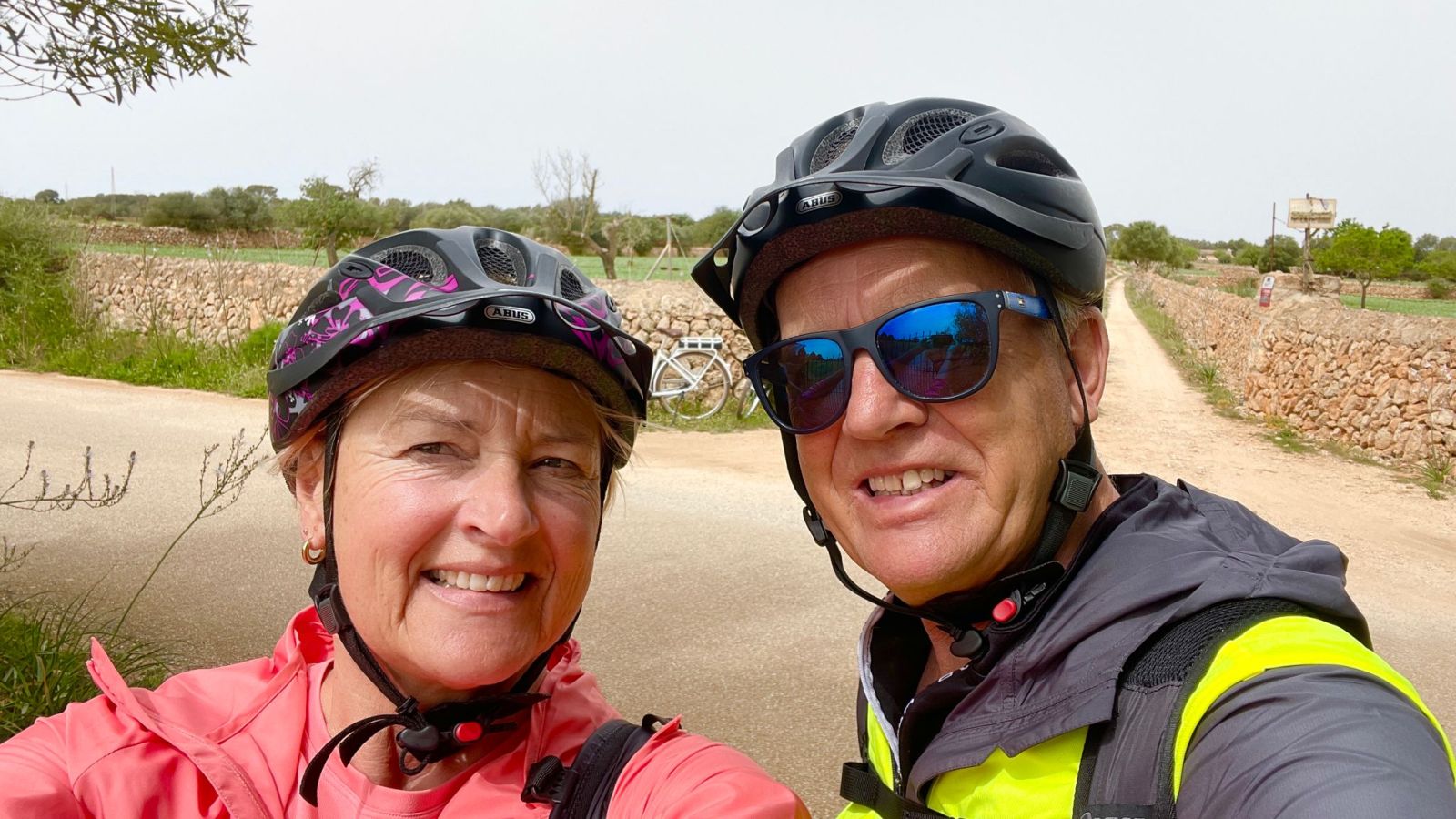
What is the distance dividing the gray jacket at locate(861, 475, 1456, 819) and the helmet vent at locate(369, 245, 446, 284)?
118 centimetres

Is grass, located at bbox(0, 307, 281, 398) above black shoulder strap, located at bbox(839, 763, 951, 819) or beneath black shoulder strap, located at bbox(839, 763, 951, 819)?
beneath

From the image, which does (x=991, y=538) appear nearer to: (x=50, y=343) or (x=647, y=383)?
(x=647, y=383)

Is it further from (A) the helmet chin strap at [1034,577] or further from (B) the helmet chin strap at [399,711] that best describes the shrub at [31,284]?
(A) the helmet chin strap at [1034,577]

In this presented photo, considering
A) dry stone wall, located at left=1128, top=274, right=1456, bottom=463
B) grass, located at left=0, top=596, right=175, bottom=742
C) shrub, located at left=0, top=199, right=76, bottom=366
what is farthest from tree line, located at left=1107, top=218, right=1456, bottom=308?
grass, located at left=0, top=596, right=175, bottom=742

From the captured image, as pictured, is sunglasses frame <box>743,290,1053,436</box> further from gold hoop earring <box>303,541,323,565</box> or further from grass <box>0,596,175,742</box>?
grass <box>0,596,175,742</box>

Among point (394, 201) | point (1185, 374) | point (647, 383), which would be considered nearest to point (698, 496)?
point (647, 383)

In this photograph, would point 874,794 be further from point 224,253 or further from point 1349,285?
point 1349,285

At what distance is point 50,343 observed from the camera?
1620 centimetres

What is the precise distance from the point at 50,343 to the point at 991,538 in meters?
18.3

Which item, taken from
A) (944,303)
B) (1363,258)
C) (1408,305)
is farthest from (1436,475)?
(1363,258)

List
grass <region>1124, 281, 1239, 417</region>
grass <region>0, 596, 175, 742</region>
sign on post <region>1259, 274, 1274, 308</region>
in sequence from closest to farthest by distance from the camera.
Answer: grass <region>0, 596, 175, 742</region>
grass <region>1124, 281, 1239, 417</region>
sign on post <region>1259, 274, 1274, 308</region>

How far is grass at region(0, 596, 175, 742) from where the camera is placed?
3.57m

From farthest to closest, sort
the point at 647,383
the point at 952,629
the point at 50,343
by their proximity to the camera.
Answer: the point at 50,343
the point at 647,383
the point at 952,629

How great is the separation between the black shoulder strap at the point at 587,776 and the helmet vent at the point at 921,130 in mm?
1212
